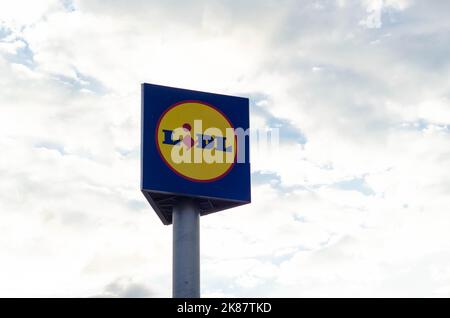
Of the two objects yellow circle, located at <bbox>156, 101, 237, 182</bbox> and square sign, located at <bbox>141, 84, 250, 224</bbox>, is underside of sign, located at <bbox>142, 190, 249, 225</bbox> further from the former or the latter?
yellow circle, located at <bbox>156, 101, 237, 182</bbox>

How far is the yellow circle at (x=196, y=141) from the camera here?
165 ft

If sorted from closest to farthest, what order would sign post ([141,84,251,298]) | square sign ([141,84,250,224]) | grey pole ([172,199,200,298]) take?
grey pole ([172,199,200,298]) < sign post ([141,84,251,298]) < square sign ([141,84,250,224])

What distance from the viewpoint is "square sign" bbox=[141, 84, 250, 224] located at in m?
49.4

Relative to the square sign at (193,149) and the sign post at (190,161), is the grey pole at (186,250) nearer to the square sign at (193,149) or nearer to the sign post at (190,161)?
the sign post at (190,161)

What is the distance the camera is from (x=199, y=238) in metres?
49.4

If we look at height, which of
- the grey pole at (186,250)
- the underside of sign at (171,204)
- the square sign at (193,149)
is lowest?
the grey pole at (186,250)

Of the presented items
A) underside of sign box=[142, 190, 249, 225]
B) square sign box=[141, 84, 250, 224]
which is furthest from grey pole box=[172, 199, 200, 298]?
square sign box=[141, 84, 250, 224]

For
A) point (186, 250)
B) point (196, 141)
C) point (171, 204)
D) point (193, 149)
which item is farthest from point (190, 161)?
point (186, 250)

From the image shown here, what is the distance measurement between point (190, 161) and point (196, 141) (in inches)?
61.6

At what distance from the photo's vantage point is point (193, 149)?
50.9 metres

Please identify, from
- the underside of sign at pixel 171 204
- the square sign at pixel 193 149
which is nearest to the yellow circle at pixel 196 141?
the square sign at pixel 193 149

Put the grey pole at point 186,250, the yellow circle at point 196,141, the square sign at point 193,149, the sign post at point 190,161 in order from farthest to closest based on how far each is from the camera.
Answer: the yellow circle at point 196,141
the square sign at point 193,149
the sign post at point 190,161
the grey pole at point 186,250

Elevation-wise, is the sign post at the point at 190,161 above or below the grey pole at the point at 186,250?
above
